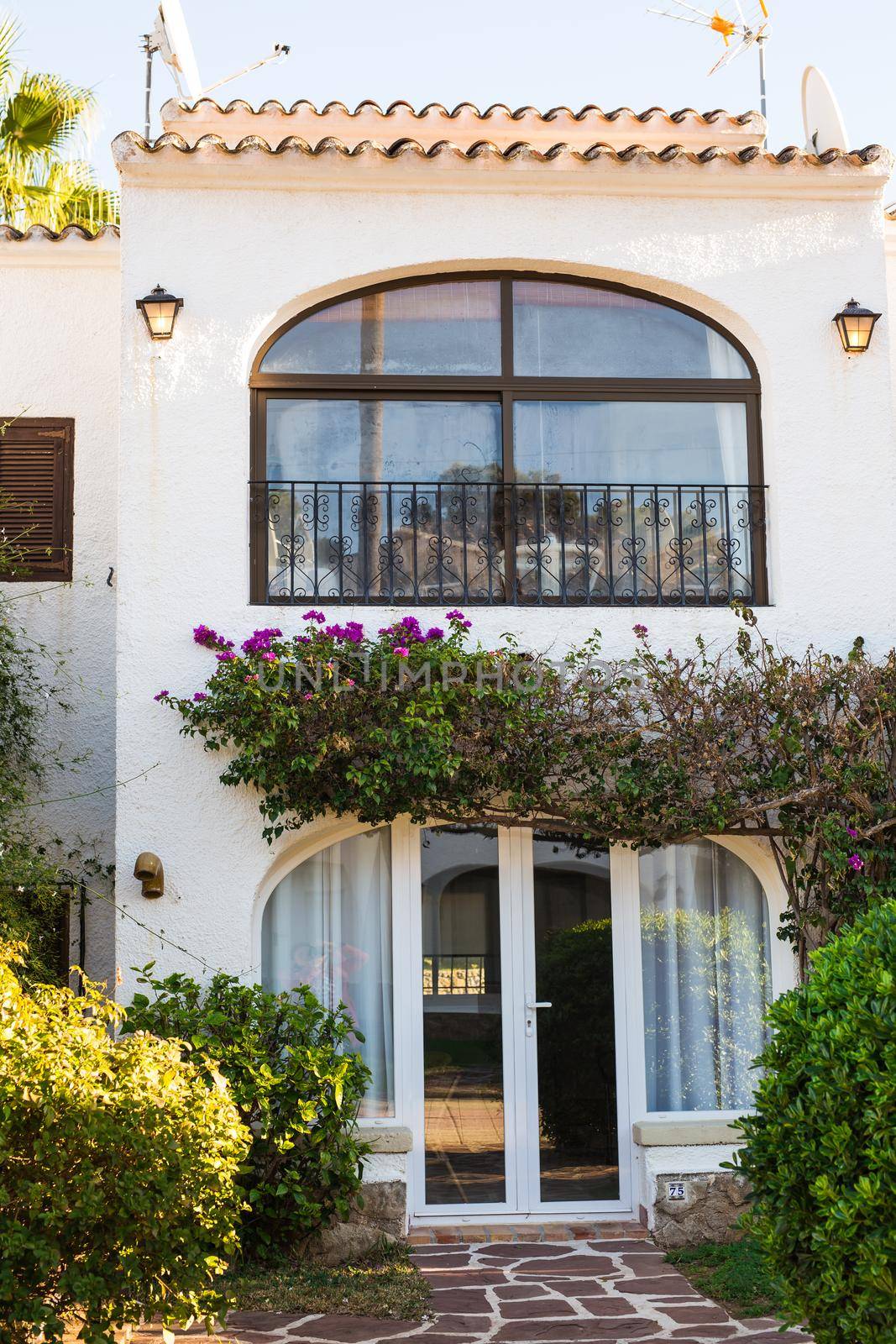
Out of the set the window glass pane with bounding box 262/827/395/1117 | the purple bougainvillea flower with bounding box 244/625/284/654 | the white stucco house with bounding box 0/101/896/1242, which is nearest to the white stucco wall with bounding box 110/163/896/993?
the white stucco house with bounding box 0/101/896/1242

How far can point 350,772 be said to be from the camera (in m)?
8.13

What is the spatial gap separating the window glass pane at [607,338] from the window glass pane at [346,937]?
3661 mm

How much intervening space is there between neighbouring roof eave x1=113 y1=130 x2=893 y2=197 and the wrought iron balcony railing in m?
2.15

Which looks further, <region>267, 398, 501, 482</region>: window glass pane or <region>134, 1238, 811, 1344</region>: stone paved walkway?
<region>267, 398, 501, 482</region>: window glass pane

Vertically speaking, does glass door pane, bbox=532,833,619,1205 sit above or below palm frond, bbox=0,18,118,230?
below

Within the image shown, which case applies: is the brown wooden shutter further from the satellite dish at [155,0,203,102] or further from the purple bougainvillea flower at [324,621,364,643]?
the satellite dish at [155,0,203,102]

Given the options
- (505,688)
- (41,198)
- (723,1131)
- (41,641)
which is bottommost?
(723,1131)

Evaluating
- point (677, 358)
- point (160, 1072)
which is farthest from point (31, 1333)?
point (677, 358)

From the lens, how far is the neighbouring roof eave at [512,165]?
902 centimetres

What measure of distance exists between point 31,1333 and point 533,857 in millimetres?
4509

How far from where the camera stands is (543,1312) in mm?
7109

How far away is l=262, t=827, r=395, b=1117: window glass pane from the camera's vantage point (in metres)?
8.97

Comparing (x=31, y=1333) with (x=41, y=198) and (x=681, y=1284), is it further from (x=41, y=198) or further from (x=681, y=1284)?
(x=41, y=198)

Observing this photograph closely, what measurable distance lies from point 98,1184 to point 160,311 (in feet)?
18.7
